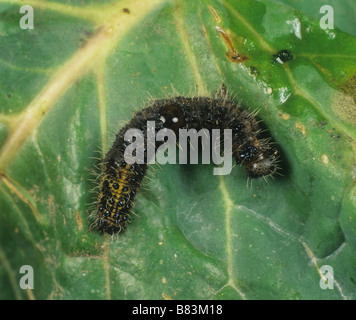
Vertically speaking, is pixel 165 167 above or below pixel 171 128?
below

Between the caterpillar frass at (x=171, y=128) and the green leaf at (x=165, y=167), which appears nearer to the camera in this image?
the green leaf at (x=165, y=167)

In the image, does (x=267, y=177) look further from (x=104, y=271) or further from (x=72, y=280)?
(x=72, y=280)

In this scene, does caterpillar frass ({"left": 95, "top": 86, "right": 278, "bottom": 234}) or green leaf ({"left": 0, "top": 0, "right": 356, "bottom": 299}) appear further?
caterpillar frass ({"left": 95, "top": 86, "right": 278, "bottom": 234})

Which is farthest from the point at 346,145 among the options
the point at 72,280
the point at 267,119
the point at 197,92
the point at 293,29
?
the point at 72,280
